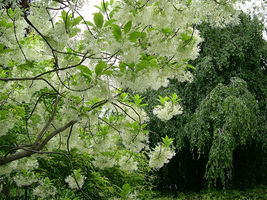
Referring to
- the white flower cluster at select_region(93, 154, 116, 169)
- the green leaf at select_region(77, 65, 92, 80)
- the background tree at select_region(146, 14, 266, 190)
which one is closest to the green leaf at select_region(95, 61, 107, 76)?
the green leaf at select_region(77, 65, 92, 80)

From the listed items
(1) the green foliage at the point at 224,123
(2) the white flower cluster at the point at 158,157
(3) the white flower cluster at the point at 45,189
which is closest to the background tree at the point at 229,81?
(1) the green foliage at the point at 224,123

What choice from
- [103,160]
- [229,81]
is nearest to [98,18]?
[103,160]

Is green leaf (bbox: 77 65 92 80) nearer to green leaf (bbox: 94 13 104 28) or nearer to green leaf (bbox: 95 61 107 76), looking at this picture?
green leaf (bbox: 95 61 107 76)

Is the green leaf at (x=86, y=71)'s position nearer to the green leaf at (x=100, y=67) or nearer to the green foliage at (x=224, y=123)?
the green leaf at (x=100, y=67)

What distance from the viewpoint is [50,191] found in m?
1.62

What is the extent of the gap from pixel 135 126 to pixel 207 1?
2.77ft

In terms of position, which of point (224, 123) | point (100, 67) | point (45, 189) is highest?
point (224, 123)

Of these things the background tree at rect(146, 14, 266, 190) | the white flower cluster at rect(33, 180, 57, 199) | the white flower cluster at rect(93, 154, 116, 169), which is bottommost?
the white flower cluster at rect(33, 180, 57, 199)

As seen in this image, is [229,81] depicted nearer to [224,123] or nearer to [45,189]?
[224,123]

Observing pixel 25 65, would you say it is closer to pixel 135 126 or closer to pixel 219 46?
pixel 135 126

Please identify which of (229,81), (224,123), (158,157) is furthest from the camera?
(229,81)

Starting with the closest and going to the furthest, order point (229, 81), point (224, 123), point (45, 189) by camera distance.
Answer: point (45, 189) < point (224, 123) < point (229, 81)

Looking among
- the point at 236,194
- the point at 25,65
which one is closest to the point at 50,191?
the point at 25,65

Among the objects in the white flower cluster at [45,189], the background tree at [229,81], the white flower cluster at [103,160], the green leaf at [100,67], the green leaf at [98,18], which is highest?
the background tree at [229,81]
